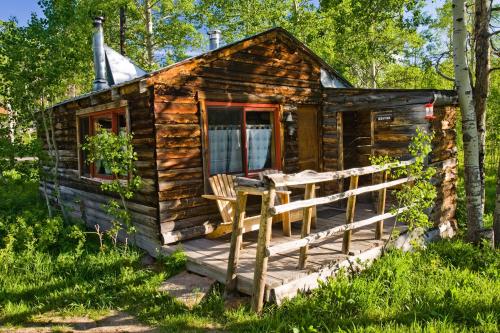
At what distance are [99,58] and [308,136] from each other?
18.8ft

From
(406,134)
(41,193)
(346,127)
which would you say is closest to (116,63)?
(41,193)

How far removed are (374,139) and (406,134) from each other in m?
0.79

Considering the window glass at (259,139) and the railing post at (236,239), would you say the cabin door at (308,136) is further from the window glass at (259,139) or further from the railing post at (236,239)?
the railing post at (236,239)

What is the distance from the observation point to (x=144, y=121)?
6.51 metres

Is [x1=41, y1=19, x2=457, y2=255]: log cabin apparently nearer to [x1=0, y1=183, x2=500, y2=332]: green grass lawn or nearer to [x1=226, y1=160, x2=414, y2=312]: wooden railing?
[x1=0, y1=183, x2=500, y2=332]: green grass lawn

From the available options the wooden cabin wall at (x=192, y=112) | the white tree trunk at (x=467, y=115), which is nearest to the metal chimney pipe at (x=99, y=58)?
the wooden cabin wall at (x=192, y=112)

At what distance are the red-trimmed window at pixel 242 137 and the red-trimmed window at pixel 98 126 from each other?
179 cm

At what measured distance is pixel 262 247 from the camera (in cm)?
432

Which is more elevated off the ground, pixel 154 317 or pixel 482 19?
pixel 482 19

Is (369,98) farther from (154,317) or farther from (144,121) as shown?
(154,317)

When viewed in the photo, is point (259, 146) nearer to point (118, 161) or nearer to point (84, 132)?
point (118, 161)

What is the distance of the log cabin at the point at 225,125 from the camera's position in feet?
21.3

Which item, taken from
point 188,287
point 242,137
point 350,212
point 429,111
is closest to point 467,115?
point 429,111

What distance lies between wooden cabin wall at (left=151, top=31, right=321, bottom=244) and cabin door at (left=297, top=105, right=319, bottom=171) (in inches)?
44.7
